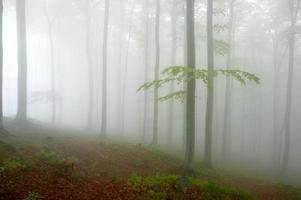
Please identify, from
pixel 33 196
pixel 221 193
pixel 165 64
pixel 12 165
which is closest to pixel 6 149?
pixel 12 165

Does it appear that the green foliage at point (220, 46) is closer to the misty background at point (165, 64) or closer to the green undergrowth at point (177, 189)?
the misty background at point (165, 64)

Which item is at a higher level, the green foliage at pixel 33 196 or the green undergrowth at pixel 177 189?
the green foliage at pixel 33 196

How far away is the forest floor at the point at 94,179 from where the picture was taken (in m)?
7.25

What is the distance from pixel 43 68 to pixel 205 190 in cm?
5689

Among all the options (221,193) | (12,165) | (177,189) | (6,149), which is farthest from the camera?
(6,149)

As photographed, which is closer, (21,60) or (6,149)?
(6,149)

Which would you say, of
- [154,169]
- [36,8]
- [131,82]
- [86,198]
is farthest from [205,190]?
[131,82]

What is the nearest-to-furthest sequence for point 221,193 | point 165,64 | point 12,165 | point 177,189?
1. point 12,165
2. point 177,189
3. point 221,193
4. point 165,64

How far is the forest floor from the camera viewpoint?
725 cm

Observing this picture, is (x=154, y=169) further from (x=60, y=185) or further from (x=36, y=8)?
(x=36, y=8)

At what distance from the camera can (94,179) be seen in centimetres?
893

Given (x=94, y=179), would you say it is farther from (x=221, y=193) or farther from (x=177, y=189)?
(x=221, y=193)

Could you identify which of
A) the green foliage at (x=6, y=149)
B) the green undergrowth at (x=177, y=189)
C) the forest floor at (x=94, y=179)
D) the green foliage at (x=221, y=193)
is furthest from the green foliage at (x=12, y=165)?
the green foliage at (x=221, y=193)

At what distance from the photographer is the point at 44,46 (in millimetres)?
50031
